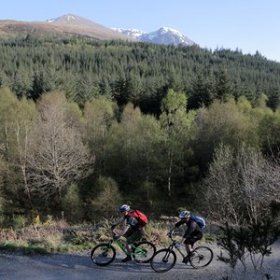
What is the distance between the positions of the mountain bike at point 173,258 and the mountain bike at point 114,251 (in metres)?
0.29

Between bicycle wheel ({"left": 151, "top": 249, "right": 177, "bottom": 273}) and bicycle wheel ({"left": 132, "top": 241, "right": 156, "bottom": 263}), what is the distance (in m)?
0.26

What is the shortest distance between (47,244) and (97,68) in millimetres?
120730

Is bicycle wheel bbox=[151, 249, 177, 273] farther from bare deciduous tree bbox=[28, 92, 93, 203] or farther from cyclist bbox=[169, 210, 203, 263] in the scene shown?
bare deciduous tree bbox=[28, 92, 93, 203]

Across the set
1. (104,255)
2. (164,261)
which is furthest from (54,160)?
(164,261)

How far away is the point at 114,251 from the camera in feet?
43.4

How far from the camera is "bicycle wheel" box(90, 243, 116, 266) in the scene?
1323 centimetres

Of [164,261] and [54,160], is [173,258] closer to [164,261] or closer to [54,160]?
[164,261]

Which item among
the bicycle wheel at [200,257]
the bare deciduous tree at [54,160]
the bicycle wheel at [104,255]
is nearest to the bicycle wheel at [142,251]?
the bicycle wheel at [104,255]

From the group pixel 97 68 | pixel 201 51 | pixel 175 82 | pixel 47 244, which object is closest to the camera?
pixel 47 244

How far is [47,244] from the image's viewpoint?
1470 cm

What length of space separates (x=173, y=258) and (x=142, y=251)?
0.98 metres

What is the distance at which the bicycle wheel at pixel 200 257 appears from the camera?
43.4 ft

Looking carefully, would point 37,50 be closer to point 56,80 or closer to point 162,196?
point 56,80

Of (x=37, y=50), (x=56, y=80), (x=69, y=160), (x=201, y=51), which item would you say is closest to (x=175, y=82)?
(x=56, y=80)
